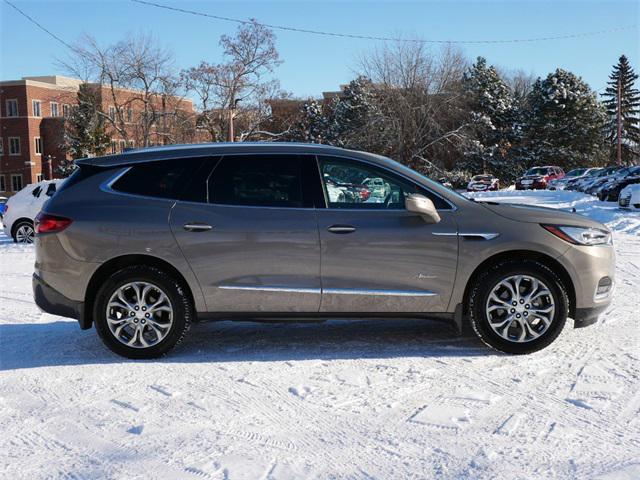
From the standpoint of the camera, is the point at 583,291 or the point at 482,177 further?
the point at 482,177

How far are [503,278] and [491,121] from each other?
57.4 meters

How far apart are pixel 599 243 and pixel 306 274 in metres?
2.46

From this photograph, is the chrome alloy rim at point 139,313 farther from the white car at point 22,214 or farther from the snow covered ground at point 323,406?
the white car at point 22,214

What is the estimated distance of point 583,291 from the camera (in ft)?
18.0

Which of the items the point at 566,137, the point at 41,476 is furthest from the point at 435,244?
the point at 566,137

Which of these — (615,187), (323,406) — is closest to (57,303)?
(323,406)

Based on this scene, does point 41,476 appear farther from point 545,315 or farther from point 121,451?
point 545,315

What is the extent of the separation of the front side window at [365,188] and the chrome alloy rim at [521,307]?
826 millimetres

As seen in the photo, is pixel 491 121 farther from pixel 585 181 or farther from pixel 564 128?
pixel 585 181

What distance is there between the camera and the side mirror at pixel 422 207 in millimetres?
5258

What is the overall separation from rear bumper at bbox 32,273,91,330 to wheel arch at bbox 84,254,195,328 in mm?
45

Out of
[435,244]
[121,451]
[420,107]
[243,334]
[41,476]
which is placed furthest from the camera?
[420,107]

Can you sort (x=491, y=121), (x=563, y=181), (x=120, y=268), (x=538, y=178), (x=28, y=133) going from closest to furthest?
1. (x=120, y=268)
2. (x=563, y=181)
3. (x=538, y=178)
4. (x=491, y=121)
5. (x=28, y=133)

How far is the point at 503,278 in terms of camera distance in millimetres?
5406
